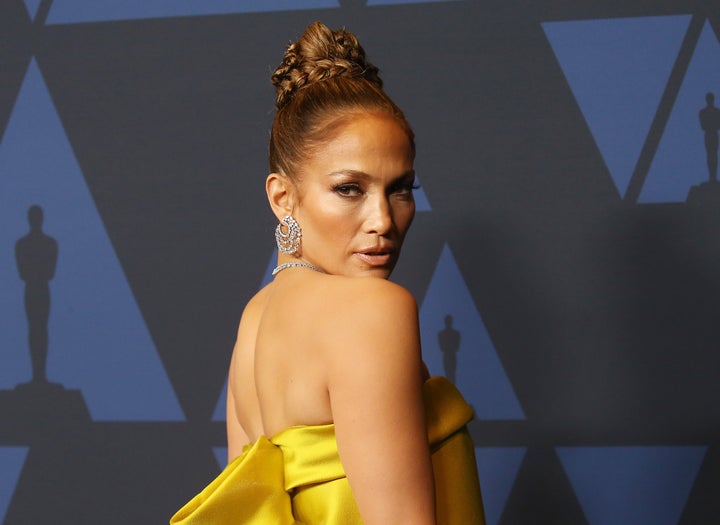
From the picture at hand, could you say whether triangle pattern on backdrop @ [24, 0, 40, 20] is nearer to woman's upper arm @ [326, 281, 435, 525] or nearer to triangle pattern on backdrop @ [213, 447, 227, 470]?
triangle pattern on backdrop @ [213, 447, 227, 470]

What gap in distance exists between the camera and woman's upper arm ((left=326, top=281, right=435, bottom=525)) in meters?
1.12

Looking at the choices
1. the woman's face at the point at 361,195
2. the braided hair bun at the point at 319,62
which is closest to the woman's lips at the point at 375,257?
the woman's face at the point at 361,195

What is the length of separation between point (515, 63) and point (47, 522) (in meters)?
1.94

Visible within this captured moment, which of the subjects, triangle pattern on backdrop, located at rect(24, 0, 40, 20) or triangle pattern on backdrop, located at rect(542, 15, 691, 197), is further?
triangle pattern on backdrop, located at rect(24, 0, 40, 20)

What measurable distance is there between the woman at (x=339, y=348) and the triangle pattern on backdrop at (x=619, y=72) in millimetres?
1287

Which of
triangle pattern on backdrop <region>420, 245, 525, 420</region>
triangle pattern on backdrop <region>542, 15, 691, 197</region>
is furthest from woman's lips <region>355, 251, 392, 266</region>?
triangle pattern on backdrop <region>542, 15, 691, 197</region>

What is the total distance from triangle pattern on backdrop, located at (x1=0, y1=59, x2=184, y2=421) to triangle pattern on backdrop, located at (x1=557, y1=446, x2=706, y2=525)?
3.88 ft

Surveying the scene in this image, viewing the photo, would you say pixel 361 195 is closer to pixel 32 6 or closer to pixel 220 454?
pixel 220 454

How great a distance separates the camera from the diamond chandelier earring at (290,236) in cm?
139

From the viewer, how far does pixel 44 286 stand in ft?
9.20

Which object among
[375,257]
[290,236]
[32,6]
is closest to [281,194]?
[290,236]

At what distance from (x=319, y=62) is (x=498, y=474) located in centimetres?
154

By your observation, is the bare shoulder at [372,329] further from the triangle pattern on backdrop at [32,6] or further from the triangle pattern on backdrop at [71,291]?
the triangle pattern on backdrop at [32,6]

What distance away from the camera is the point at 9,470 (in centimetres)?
284
